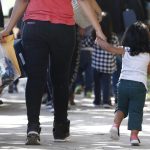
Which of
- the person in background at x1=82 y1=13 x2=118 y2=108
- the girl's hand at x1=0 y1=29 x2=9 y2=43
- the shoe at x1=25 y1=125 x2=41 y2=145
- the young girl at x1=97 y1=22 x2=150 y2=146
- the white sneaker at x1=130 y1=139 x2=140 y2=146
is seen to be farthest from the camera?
the person in background at x1=82 y1=13 x2=118 y2=108

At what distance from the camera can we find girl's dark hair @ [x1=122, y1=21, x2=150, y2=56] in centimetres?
754

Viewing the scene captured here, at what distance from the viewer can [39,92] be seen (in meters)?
7.09

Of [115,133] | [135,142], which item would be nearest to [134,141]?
[135,142]

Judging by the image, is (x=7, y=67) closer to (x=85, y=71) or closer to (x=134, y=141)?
(x=134, y=141)

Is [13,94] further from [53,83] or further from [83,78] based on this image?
[53,83]

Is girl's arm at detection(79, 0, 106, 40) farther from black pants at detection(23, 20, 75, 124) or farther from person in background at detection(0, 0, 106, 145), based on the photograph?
black pants at detection(23, 20, 75, 124)

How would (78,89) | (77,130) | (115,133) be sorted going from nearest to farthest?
1. (115,133)
2. (77,130)
3. (78,89)

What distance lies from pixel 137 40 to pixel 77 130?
1670mm

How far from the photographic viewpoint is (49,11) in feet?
23.2

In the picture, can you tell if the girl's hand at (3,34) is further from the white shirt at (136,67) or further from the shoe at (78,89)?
the shoe at (78,89)

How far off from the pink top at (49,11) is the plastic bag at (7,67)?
1.36 ft

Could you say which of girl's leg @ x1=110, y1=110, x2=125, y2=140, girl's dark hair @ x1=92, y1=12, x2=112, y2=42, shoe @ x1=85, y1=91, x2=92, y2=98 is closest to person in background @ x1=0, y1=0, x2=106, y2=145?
girl's leg @ x1=110, y1=110, x2=125, y2=140

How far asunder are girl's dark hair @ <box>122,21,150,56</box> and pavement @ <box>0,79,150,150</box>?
38.8 inches

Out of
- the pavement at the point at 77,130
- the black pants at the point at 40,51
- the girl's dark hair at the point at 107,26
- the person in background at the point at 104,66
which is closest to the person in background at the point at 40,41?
the black pants at the point at 40,51
